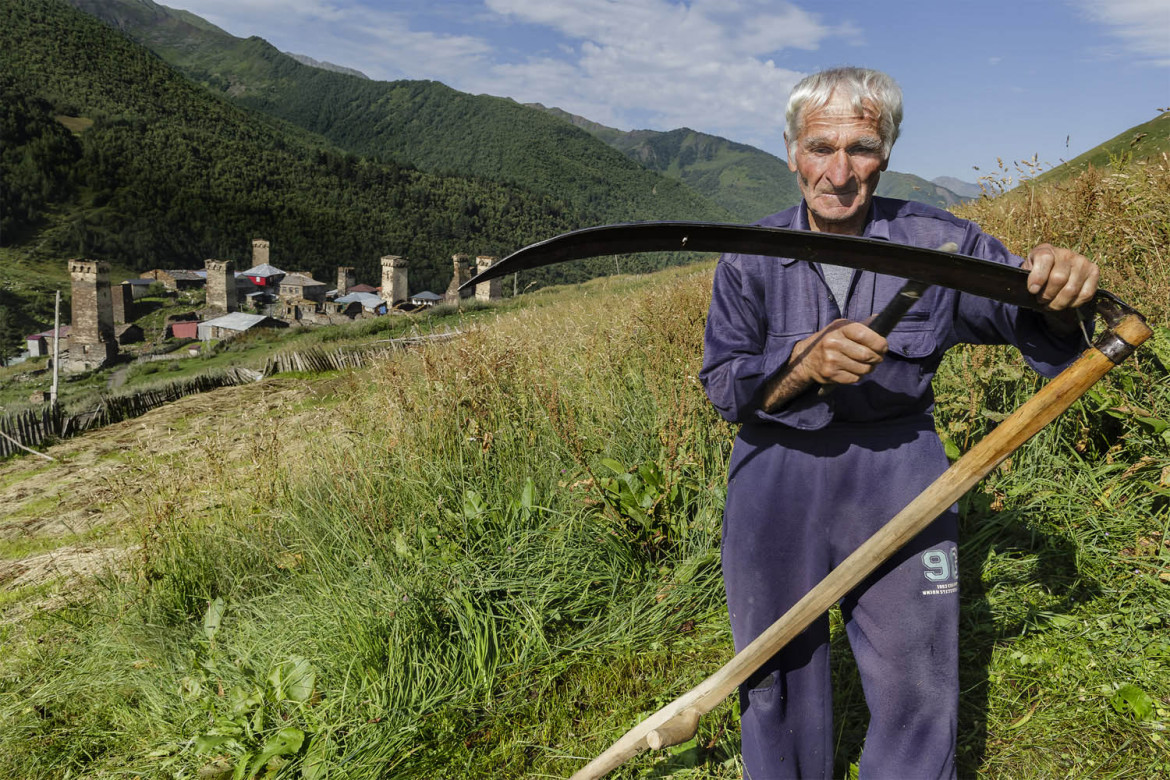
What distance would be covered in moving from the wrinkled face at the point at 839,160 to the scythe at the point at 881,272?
0.50 meters

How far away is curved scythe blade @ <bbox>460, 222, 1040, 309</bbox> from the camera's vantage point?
111 centimetres

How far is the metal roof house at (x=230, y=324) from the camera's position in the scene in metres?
54.2

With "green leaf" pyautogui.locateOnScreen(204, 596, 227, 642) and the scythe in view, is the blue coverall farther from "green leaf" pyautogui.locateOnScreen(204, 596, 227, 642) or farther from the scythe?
"green leaf" pyautogui.locateOnScreen(204, 596, 227, 642)

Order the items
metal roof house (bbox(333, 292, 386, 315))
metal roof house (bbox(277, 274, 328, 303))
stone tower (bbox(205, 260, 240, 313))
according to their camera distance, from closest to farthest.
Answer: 1. stone tower (bbox(205, 260, 240, 313))
2. metal roof house (bbox(333, 292, 386, 315))
3. metal roof house (bbox(277, 274, 328, 303))

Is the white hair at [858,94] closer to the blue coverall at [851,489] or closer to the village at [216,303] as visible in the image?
the blue coverall at [851,489]

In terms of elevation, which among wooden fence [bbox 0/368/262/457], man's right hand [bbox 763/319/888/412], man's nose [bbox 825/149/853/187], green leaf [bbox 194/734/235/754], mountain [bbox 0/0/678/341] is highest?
mountain [bbox 0/0/678/341]

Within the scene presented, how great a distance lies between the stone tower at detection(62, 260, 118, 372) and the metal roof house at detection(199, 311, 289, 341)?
7.44 m

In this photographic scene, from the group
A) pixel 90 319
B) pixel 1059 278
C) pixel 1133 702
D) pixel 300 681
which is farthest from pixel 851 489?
pixel 90 319

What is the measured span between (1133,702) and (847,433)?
67.1 inches

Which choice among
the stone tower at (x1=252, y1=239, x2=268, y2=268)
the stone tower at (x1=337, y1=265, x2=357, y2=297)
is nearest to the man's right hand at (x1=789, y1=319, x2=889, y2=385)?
the stone tower at (x1=337, y1=265, x2=357, y2=297)

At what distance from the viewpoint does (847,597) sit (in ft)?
5.60

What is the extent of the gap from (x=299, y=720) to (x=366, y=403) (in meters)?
2.86

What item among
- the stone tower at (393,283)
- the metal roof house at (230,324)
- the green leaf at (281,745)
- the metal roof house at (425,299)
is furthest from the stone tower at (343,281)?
the green leaf at (281,745)

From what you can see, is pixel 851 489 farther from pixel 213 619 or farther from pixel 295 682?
pixel 213 619
